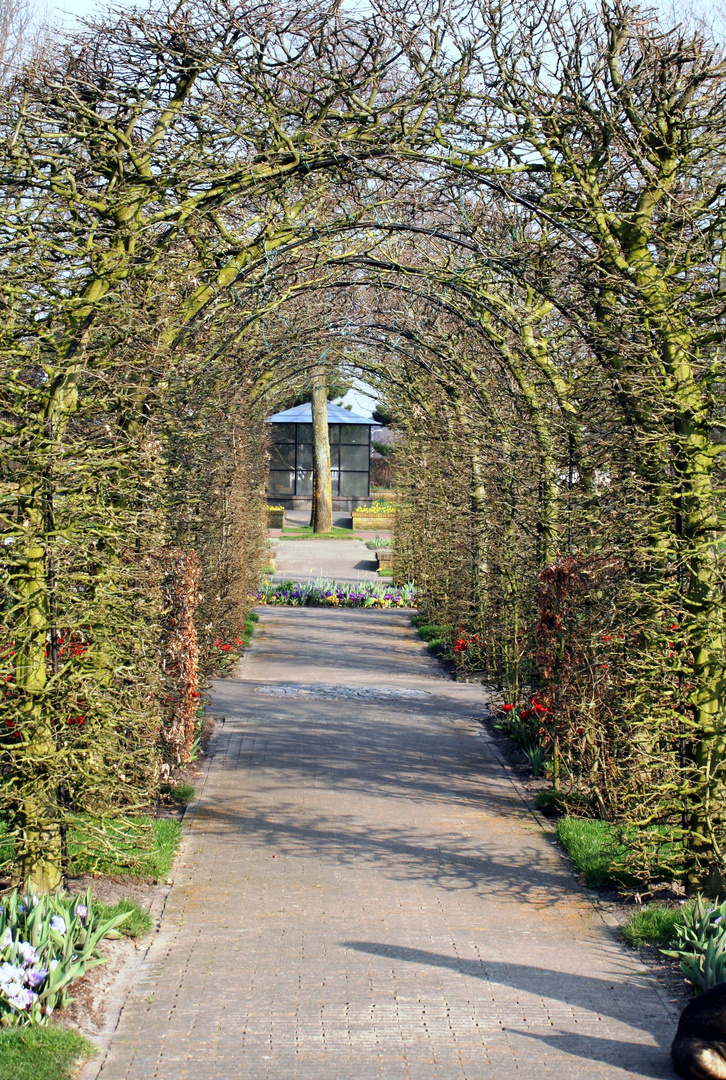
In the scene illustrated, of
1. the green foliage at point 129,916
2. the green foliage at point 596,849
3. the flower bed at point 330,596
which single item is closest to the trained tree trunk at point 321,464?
the flower bed at point 330,596

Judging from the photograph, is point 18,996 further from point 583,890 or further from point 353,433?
point 353,433

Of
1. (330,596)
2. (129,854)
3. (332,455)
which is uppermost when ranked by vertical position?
(332,455)

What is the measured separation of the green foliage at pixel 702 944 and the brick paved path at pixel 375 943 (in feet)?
0.69

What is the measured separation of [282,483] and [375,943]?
3717cm

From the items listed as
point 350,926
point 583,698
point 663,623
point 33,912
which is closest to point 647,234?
point 663,623

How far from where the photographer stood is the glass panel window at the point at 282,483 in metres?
41.7

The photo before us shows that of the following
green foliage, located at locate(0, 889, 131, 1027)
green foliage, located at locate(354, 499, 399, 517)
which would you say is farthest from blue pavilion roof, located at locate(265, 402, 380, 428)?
green foliage, located at locate(0, 889, 131, 1027)

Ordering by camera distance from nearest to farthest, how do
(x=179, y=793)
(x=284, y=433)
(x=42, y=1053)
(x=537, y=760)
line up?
(x=42, y=1053), (x=179, y=793), (x=537, y=760), (x=284, y=433)

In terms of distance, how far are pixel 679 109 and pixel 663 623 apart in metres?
2.83

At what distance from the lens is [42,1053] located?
3.91m

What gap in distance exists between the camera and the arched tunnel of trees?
4.88 metres

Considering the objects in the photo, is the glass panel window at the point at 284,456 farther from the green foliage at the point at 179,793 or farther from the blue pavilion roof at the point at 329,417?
the green foliage at the point at 179,793

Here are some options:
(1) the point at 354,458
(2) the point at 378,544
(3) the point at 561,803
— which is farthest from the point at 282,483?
(3) the point at 561,803

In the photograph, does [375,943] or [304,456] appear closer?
[375,943]
